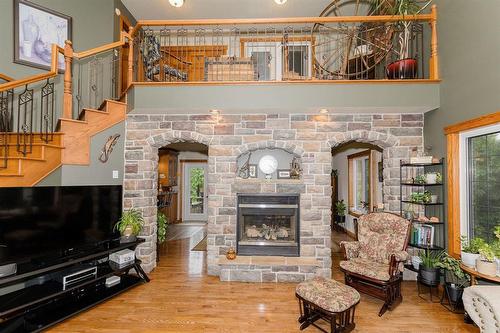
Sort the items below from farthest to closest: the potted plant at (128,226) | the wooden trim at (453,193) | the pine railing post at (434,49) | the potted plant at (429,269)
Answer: the potted plant at (128,226), the pine railing post at (434,49), the wooden trim at (453,193), the potted plant at (429,269)

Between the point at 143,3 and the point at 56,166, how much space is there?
389cm

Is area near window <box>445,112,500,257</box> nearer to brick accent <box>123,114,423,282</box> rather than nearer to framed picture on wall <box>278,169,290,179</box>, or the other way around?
brick accent <box>123,114,423,282</box>

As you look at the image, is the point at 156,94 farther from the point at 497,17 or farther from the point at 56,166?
the point at 497,17

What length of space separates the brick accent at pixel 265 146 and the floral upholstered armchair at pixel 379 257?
0.61 meters

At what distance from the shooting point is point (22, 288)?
3.10m

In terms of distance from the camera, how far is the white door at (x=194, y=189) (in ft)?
31.0

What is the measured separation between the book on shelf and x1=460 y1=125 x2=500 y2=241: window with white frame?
1.21 feet

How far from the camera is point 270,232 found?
4.48 metres

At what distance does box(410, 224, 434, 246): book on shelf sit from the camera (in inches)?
145

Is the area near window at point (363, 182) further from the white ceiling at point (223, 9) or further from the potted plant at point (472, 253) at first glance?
the white ceiling at point (223, 9)

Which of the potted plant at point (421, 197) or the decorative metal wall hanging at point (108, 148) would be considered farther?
the decorative metal wall hanging at point (108, 148)

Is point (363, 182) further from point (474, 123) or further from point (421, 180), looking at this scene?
point (474, 123)

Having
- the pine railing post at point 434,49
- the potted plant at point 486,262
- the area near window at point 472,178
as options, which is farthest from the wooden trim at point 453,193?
the pine railing post at point 434,49

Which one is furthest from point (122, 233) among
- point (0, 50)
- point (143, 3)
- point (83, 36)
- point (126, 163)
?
point (143, 3)
